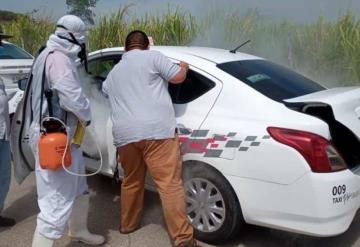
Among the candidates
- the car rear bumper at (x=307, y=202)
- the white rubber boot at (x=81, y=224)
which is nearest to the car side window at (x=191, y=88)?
the car rear bumper at (x=307, y=202)

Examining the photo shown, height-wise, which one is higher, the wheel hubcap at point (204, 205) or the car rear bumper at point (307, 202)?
the car rear bumper at point (307, 202)

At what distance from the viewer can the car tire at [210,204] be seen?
3.56m

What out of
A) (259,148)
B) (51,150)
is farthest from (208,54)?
(51,150)

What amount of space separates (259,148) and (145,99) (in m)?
0.88

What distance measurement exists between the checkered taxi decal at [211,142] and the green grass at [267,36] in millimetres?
4420

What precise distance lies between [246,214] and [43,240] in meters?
1.42

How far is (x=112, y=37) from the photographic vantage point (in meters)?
10.3

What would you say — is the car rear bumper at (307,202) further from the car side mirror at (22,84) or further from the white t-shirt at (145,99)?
the car side mirror at (22,84)

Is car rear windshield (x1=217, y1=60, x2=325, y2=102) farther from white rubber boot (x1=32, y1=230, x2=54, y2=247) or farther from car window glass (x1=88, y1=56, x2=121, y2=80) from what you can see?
white rubber boot (x1=32, y1=230, x2=54, y2=247)

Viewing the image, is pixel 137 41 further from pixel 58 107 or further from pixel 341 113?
pixel 341 113

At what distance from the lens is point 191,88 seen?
3.90m

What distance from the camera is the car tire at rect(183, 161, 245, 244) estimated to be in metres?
3.56

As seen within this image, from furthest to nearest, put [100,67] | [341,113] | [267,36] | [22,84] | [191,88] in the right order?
[267,36] → [100,67] → [22,84] → [191,88] → [341,113]

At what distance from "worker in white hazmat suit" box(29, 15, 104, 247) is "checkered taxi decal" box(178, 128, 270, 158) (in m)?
0.80
